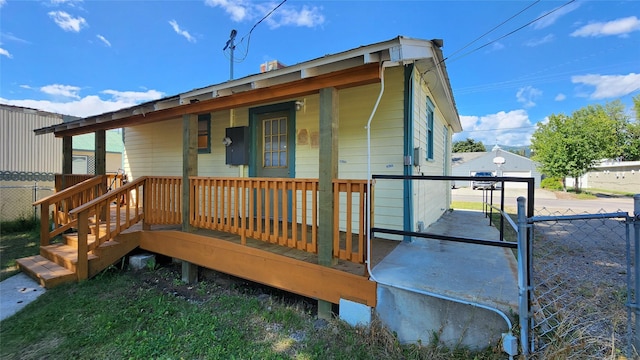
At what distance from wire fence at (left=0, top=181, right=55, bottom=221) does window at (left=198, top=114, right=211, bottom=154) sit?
238 inches

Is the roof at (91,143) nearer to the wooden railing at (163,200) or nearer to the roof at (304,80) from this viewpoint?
the wooden railing at (163,200)

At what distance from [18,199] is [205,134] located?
734cm

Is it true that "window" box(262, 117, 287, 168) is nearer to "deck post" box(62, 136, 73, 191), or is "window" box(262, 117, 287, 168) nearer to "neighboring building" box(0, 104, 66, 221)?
"deck post" box(62, 136, 73, 191)

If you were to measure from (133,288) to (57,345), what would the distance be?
124 centimetres

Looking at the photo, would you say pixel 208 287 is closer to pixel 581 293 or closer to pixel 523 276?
pixel 523 276

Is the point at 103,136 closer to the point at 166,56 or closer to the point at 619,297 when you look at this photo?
the point at 166,56

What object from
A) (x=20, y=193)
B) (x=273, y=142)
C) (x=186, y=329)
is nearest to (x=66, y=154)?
(x=20, y=193)

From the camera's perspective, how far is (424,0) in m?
7.51

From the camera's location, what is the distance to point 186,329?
2.78 m

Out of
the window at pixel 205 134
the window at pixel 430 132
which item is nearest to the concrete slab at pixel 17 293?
the window at pixel 205 134

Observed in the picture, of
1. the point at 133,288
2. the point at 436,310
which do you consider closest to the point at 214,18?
the point at 133,288

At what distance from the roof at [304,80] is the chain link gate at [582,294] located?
173 centimetres

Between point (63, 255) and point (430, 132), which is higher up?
point (430, 132)

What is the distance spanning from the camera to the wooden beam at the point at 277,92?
2.65 meters
